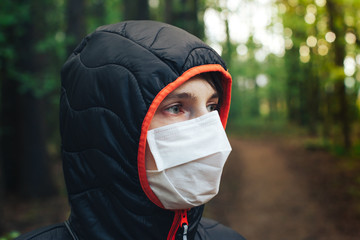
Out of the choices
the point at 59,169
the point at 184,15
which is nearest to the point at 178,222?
the point at 184,15

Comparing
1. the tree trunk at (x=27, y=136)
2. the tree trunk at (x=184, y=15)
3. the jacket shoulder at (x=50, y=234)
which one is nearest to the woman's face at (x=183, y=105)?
the jacket shoulder at (x=50, y=234)

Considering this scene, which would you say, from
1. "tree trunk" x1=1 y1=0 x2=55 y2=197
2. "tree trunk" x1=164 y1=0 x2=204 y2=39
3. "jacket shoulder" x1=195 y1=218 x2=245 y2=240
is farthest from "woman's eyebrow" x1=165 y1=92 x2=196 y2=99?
"tree trunk" x1=1 y1=0 x2=55 y2=197

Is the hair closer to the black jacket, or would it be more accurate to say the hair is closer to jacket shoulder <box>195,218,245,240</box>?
the black jacket

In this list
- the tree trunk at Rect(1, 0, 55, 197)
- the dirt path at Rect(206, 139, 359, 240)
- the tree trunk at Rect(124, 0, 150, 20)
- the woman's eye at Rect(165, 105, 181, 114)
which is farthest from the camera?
the tree trunk at Rect(1, 0, 55, 197)

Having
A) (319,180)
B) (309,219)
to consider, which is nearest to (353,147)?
(319,180)

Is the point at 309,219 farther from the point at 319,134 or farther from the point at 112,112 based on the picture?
the point at 319,134

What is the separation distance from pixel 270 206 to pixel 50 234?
23.2 ft

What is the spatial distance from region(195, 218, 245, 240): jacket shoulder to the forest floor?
474 cm

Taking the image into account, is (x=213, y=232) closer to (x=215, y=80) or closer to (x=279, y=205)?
(x=215, y=80)

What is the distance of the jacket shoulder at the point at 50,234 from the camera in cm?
164

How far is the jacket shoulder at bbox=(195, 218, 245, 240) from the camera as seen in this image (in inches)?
74.5

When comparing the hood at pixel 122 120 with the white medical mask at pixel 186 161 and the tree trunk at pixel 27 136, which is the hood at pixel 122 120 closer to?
the white medical mask at pixel 186 161

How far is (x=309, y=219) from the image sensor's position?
7000 millimetres

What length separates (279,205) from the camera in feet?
26.0
